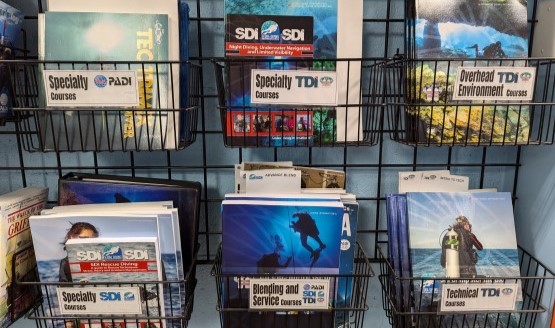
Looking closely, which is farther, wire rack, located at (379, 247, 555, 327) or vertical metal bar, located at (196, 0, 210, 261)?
vertical metal bar, located at (196, 0, 210, 261)

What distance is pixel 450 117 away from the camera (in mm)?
858

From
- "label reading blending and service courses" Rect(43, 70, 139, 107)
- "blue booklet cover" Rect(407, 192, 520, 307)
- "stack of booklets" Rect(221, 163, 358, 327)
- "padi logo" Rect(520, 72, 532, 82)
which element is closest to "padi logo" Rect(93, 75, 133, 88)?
"label reading blending and service courses" Rect(43, 70, 139, 107)

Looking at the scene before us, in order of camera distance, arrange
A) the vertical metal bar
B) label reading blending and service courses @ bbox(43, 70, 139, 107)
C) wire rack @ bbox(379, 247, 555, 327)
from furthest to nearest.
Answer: the vertical metal bar
wire rack @ bbox(379, 247, 555, 327)
label reading blending and service courses @ bbox(43, 70, 139, 107)

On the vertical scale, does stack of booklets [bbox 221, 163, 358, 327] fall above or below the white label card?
below

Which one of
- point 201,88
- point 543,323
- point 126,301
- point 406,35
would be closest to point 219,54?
point 201,88

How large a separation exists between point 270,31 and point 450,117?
0.39m

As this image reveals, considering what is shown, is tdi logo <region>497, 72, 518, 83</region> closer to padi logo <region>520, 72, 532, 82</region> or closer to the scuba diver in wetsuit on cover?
padi logo <region>520, 72, 532, 82</region>

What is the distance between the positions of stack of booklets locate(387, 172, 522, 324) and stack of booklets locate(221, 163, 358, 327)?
5.3 inches

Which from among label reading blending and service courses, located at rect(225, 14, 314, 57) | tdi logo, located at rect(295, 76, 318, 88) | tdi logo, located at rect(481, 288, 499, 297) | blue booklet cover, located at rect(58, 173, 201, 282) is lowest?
tdi logo, located at rect(481, 288, 499, 297)

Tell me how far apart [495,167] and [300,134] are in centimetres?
55

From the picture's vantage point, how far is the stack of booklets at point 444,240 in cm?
90

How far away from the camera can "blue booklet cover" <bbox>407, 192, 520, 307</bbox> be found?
0.90 metres

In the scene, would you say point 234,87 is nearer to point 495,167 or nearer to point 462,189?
point 462,189

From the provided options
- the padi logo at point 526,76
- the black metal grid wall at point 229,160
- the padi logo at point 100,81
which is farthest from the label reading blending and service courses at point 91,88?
the padi logo at point 526,76
